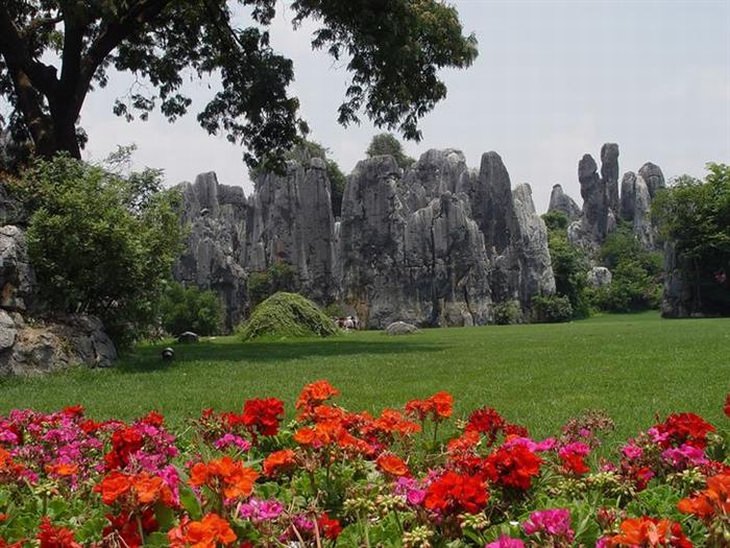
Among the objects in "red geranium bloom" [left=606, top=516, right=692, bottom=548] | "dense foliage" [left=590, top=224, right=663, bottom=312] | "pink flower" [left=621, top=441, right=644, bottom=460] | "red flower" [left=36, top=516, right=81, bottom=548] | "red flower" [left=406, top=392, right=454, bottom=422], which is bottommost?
"pink flower" [left=621, top=441, right=644, bottom=460]

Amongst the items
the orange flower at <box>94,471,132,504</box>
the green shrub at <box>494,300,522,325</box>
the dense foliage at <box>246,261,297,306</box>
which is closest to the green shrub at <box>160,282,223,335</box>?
the dense foliage at <box>246,261,297,306</box>

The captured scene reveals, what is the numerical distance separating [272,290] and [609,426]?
5161 cm

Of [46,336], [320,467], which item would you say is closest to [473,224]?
[46,336]

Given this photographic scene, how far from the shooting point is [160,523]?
7.27ft

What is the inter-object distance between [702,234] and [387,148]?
38890 millimetres

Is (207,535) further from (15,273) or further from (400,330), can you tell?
(400,330)

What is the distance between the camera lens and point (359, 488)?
8.58 feet

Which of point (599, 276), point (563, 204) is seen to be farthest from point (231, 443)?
point (563, 204)

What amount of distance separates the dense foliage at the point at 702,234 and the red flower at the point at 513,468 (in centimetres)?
5007

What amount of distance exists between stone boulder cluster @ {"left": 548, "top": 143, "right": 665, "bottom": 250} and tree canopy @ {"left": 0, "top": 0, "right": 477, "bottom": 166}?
63345 mm

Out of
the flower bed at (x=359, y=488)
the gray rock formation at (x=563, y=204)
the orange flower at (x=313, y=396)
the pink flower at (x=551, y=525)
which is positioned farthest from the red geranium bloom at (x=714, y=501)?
the gray rock formation at (x=563, y=204)

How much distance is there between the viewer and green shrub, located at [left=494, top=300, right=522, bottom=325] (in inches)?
2023

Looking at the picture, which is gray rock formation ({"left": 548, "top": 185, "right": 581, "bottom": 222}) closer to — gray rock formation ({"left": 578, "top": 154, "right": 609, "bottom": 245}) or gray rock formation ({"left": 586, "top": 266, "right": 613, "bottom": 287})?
gray rock formation ({"left": 578, "top": 154, "right": 609, "bottom": 245})

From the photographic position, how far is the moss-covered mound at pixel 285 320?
2628 cm
